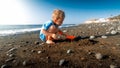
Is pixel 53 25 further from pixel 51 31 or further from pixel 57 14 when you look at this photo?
pixel 57 14

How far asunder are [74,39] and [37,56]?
2487mm

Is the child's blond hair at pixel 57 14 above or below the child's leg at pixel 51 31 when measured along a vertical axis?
above

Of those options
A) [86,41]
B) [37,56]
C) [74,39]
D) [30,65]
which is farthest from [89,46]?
[30,65]

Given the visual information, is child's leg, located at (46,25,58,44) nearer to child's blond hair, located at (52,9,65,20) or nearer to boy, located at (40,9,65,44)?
boy, located at (40,9,65,44)

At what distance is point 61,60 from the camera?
203 inches

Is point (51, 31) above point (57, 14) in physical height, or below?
below

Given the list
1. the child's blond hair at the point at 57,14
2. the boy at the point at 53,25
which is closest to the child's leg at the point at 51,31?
the boy at the point at 53,25

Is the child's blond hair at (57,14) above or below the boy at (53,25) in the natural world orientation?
above

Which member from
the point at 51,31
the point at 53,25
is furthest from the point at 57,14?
the point at 51,31

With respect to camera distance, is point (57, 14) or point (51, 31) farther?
point (51, 31)

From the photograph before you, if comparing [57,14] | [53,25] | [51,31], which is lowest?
[51,31]

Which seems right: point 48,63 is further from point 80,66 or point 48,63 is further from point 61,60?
point 80,66

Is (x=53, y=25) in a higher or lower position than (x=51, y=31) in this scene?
higher

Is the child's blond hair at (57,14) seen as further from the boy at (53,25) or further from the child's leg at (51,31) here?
the child's leg at (51,31)
